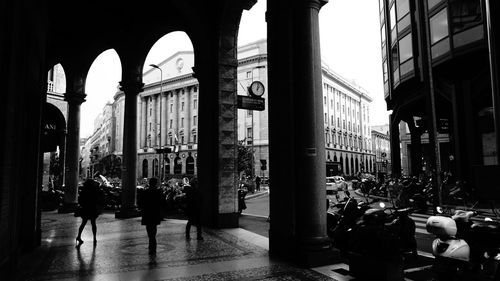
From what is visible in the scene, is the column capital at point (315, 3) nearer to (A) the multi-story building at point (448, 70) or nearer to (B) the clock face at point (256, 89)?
(B) the clock face at point (256, 89)

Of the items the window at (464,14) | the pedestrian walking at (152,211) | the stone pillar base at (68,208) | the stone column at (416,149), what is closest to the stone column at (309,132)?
the pedestrian walking at (152,211)

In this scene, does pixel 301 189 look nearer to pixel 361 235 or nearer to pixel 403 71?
pixel 361 235

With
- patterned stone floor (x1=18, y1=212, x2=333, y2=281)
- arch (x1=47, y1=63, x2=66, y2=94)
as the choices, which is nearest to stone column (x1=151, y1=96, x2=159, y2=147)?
arch (x1=47, y1=63, x2=66, y2=94)

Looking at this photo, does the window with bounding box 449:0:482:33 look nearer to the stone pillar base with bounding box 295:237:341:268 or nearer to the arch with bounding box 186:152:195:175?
the stone pillar base with bounding box 295:237:341:268

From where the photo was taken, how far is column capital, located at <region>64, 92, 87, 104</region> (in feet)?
50.5

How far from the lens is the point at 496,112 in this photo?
6.62 metres

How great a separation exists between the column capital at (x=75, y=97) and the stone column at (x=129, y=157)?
2.68 meters

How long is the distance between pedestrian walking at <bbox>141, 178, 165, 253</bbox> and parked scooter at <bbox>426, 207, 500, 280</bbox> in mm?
5099

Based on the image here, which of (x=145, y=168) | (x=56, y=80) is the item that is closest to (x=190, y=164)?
(x=145, y=168)

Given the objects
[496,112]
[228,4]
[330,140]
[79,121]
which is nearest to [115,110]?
[330,140]

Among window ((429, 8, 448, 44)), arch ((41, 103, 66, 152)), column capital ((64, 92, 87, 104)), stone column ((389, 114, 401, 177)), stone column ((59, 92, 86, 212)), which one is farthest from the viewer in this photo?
stone column ((389, 114, 401, 177))

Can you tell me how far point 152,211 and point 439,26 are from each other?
19.2 m

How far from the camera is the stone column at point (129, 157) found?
13891mm

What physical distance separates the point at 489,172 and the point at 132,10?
11499mm
